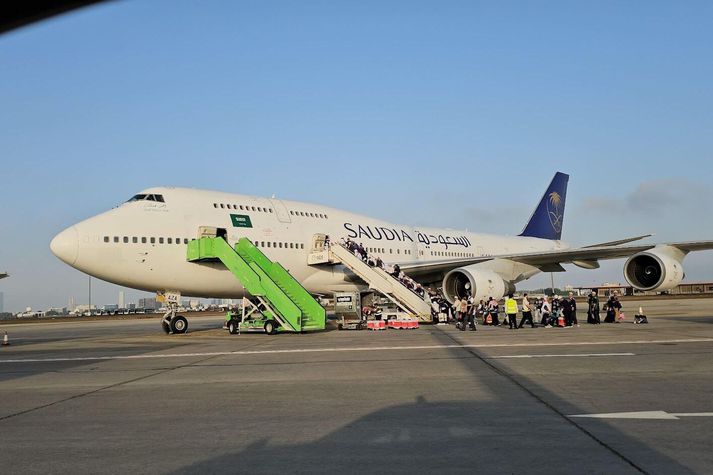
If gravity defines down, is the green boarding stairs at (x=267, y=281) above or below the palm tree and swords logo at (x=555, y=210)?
below

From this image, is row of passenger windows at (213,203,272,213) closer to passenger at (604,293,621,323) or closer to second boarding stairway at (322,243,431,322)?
second boarding stairway at (322,243,431,322)

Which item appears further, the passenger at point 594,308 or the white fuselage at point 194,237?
the passenger at point 594,308

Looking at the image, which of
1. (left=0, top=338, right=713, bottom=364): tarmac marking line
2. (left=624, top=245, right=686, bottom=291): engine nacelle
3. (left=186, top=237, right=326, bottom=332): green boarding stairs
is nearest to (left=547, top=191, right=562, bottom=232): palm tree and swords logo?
(left=624, top=245, right=686, bottom=291): engine nacelle

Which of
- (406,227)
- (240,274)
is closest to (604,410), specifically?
(240,274)

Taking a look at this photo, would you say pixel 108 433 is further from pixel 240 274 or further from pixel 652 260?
pixel 652 260

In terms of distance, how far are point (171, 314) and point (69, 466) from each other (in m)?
17.7

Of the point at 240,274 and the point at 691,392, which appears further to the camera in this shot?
the point at 240,274

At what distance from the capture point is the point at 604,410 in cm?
641

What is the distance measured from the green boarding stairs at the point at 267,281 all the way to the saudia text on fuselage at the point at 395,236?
611 centimetres

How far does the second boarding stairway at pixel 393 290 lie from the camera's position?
76.2ft

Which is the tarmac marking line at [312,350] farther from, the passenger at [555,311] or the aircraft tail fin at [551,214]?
the aircraft tail fin at [551,214]

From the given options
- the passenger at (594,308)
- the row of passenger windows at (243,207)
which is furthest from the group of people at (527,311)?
the row of passenger windows at (243,207)

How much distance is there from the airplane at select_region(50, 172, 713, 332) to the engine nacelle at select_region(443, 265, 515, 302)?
0.04 m

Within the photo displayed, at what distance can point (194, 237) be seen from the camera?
2111 cm
